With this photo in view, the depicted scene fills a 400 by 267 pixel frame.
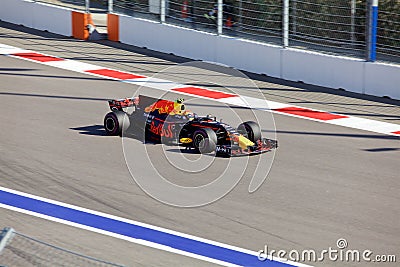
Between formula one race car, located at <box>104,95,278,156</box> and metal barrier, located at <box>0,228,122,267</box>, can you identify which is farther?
formula one race car, located at <box>104,95,278,156</box>

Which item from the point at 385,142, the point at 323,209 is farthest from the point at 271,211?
the point at 385,142

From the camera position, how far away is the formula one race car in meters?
11.0

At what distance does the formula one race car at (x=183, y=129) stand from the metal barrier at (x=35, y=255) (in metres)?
4.57

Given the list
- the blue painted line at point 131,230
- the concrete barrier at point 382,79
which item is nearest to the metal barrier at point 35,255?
the blue painted line at point 131,230

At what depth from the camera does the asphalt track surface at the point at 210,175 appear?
8.64m

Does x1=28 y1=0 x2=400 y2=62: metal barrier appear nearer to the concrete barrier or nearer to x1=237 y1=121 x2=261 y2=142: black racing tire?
the concrete barrier

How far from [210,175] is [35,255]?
14.5 ft

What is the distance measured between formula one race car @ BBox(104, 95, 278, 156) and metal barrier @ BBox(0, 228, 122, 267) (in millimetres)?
4567

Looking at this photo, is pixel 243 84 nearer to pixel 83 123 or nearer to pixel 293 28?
pixel 293 28

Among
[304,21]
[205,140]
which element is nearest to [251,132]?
[205,140]

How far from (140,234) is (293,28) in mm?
9114

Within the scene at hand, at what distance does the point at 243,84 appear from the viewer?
54.6 ft

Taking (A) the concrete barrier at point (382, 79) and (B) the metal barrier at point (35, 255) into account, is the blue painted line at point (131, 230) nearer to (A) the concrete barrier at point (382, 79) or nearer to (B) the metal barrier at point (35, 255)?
(B) the metal barrier at point (35, 255)

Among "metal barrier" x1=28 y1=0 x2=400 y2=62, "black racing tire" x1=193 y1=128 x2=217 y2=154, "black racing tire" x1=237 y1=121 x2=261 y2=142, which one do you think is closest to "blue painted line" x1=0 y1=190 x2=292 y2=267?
"black racing tire" x1=193 y1=128 x2=217 y2=154
